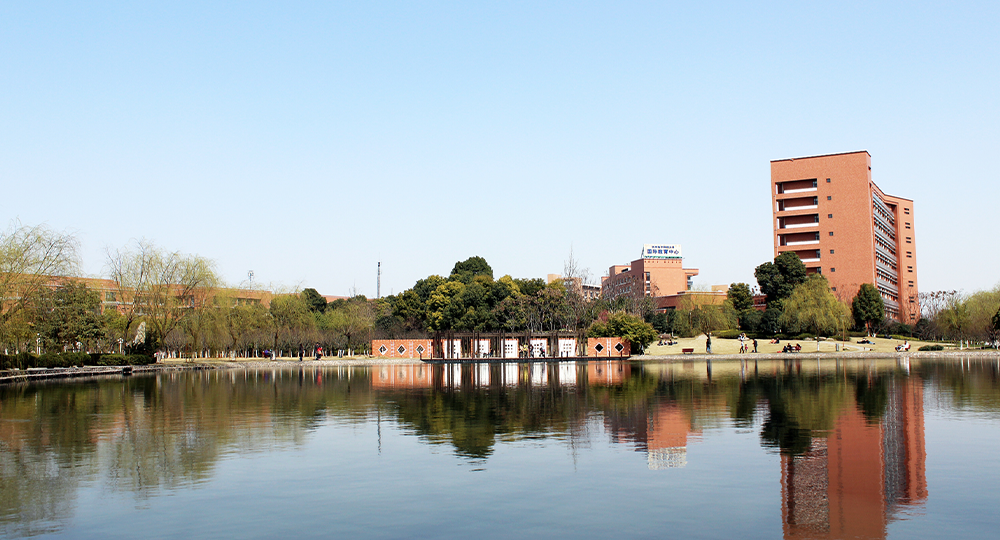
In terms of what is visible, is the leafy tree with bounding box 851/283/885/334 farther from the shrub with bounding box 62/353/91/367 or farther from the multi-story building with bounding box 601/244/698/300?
the shrub with bounding box 62/353/91/367

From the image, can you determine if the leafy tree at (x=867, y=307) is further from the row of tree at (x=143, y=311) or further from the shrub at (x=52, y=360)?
the shrub at (x=52, y=360)

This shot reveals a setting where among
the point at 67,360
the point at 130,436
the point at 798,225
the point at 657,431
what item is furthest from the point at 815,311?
the point at 130,436

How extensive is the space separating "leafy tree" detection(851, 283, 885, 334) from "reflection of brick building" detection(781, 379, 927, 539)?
73.3 m

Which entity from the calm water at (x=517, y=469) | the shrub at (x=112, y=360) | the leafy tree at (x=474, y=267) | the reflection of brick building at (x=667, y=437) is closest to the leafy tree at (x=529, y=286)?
the leafy tree at (x=474, y=267)

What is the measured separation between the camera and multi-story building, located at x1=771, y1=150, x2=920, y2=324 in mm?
92125

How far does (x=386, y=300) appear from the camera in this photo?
120 metres

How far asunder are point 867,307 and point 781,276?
9.71m

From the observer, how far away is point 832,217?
9381cm

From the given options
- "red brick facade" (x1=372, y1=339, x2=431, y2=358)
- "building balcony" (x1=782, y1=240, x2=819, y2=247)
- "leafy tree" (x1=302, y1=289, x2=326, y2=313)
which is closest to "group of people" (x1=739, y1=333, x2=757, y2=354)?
"building balcony" (x1=782, y1=240, x2=819, y2=247)

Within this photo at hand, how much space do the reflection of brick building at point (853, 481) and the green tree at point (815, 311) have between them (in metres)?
61.3

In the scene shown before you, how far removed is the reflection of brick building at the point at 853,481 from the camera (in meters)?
8.78

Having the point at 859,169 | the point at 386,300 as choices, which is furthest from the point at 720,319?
the point at 386,300

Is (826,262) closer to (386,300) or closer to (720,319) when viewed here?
(720,319)

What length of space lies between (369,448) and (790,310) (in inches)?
2771
